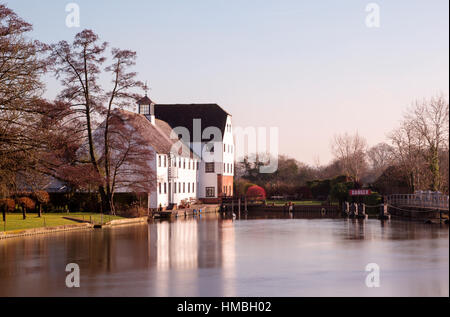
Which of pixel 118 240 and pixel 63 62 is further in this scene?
pixel 63 62

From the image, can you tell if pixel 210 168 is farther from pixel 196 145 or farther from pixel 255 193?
pixel 255 193

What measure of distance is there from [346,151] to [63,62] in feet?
180

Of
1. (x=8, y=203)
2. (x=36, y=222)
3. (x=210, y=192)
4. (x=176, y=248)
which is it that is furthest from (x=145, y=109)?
(x=176, y=248)

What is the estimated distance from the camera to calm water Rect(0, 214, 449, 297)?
1830 cm

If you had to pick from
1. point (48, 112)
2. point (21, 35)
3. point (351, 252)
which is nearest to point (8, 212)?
point (48, 112)

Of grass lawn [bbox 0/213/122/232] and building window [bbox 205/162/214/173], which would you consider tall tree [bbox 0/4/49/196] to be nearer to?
grass lawn [bbox 0/213/122/232]

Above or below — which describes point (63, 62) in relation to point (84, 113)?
above

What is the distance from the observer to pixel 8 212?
160 ft

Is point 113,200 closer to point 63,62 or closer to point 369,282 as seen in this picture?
point 63,62

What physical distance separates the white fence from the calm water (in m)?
10.8

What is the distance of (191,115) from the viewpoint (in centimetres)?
8375

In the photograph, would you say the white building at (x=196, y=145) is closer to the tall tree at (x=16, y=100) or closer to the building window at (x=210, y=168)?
the building window at (x=210, y=168)

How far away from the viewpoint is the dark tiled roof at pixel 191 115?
8244cm
